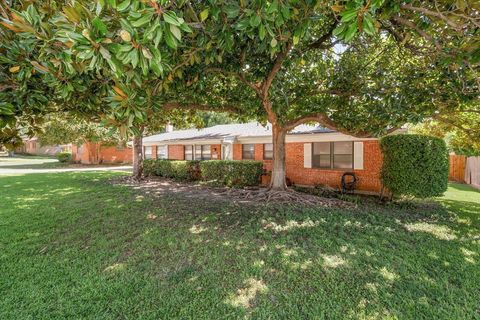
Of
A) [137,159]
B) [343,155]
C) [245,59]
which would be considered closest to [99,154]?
[137,159]

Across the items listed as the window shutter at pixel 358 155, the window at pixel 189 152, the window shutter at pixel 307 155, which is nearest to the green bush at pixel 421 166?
the window shutter at pixel 358 155

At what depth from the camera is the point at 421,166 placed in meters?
8.20

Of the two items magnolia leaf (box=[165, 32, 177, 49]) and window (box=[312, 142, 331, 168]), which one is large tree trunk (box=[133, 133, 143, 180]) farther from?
magnolia leaf (box=[165, 32, 177, 49])

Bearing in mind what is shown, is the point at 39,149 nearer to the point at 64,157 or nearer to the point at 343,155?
the point at 64,157

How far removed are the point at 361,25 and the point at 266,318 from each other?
342cm

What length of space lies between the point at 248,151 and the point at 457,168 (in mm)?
12859

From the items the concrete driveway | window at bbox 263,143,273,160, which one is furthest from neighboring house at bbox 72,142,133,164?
window at bbox 263,143,273,160

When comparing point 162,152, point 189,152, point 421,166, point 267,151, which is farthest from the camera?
point 162,152

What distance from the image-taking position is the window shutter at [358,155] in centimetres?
1145

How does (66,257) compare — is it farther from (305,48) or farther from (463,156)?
(463,156)

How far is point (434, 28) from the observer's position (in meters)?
4.96

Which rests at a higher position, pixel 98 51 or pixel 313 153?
pixel 98 51

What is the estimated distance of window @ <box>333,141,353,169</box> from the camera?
39.1 feet

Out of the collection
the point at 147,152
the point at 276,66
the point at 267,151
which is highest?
the point at 276,66
